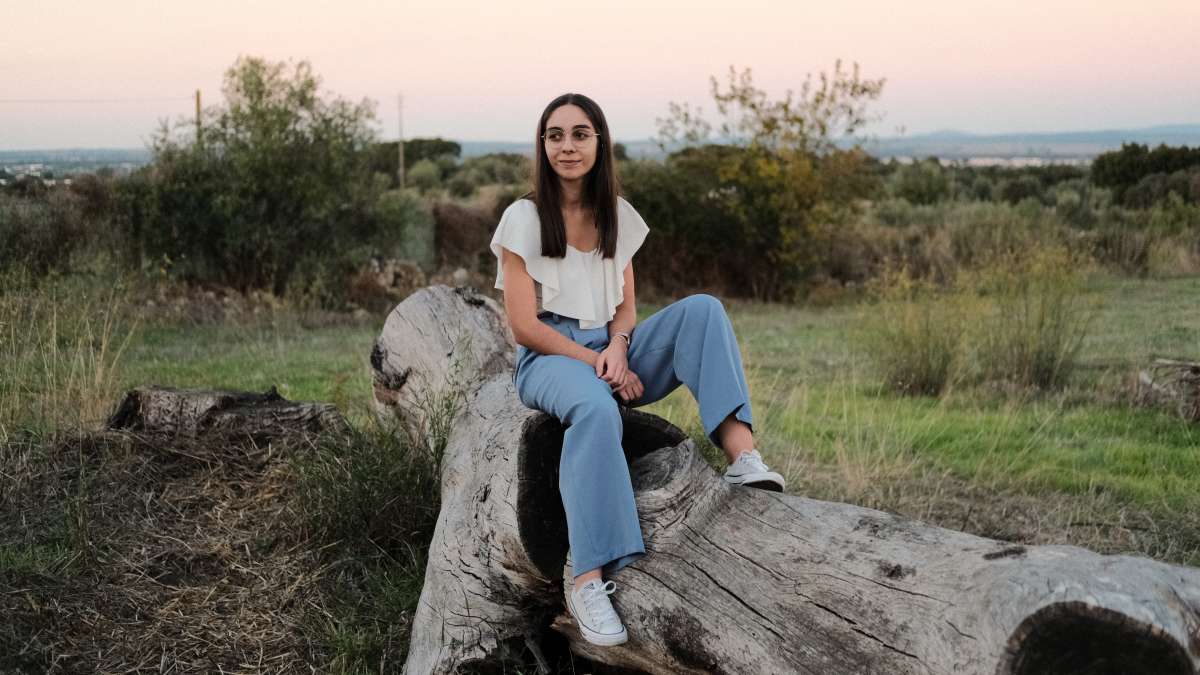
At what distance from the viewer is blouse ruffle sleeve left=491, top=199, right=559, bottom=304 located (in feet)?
13.4

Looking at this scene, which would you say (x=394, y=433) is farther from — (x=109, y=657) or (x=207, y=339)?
(x=207, y=339)

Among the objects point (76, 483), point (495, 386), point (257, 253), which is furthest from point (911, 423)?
point (257, 253)

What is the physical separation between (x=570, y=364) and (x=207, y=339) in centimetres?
826

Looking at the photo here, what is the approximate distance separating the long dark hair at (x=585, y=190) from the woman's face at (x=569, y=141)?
0.03 m

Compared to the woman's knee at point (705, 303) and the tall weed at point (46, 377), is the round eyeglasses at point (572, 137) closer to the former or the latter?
the woman's knee at point (705, 303)

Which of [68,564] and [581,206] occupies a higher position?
[581,206]

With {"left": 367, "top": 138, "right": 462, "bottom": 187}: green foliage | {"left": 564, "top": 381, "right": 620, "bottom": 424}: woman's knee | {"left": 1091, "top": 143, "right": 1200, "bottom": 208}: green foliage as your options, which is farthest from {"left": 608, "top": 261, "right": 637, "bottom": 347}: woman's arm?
{"left": 367, "top": 138, "right": 462, "bottom": 187}: green foliage

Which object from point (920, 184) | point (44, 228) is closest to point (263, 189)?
point (44, 228)

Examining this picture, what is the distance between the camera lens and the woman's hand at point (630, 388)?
3939 mm

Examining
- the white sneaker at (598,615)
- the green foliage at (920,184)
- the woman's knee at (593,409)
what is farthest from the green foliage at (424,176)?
the white sneaker at (598,615)

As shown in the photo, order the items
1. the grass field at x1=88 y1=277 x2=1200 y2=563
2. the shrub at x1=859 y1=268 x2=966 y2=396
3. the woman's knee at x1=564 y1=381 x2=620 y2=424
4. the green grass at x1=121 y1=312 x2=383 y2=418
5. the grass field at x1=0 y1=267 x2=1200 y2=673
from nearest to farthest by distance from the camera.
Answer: the woman's knee at x1=564 y1=381 x2=620 y2=424 < the grass field at x1=0 y1=267 x2=1200 y2=673 < the grass field at x1=88 y1=277 x2=1200 y2=563 < the shrub at x1=859 y1=268 x2=966 y2=396 < the green grass at x1=121 y1=312 x2=383 y2=418

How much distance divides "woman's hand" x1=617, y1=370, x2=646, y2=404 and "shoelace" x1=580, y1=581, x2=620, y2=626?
79 cm

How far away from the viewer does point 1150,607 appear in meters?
2.39

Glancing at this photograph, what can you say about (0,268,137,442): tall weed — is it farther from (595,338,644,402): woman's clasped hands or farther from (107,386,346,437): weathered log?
(595,338,644,402): woman's clasped hands
